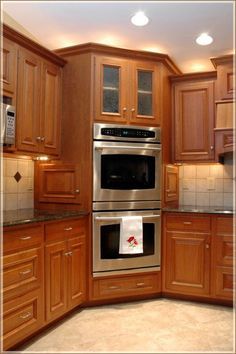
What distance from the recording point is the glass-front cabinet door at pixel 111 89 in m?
2.98

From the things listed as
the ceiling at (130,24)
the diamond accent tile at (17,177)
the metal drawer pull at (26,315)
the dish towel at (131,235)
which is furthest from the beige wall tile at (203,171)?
the metal drawer pull at (26,315)

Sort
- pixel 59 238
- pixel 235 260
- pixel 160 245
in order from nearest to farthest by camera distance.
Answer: pixel 59 238, pixel 235 260, pixel 160 245

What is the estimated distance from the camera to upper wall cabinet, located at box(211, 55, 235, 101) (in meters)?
3.11

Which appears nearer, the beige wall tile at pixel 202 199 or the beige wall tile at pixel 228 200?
the beige wall tile at pixel 228 200

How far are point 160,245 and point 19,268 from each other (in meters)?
1.50

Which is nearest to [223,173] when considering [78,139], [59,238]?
[78,139]

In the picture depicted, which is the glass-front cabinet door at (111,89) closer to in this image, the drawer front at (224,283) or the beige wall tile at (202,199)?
the beige wall tile at (202,199)

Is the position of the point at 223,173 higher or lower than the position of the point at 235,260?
higher

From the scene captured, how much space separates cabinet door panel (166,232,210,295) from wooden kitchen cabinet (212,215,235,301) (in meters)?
0.07

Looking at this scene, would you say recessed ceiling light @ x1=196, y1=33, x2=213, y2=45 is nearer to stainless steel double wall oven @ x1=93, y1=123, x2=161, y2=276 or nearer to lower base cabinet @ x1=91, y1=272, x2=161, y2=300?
stainless steel double wall oven @ x1=93, y1=123, x2=161, y2=276

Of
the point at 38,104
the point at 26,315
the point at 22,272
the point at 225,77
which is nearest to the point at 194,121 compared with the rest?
the point at 225,77

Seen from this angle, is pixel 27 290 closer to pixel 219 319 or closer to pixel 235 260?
pixel 219 319

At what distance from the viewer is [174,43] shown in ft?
10.6

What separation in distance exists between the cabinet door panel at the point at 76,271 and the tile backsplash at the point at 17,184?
0.69 m
